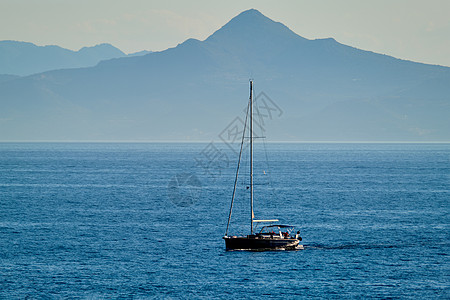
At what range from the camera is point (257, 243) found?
77438mm

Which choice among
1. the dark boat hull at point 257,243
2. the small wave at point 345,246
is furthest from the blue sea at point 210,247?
the dark boat hull at point 257,243

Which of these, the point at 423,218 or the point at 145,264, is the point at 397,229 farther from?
the point at 145,264

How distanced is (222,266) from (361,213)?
47.0 meters

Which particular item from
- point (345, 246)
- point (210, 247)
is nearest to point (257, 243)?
point (210, 247)

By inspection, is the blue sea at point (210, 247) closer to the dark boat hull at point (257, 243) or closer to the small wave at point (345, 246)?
the small wave at point (345, 246)

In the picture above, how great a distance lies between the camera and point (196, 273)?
68750 millimetres

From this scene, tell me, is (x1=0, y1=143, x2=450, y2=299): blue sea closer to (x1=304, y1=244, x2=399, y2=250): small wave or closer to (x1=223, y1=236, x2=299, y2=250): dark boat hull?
(x1=304, y1=244, x2=399, y2=250): small wave

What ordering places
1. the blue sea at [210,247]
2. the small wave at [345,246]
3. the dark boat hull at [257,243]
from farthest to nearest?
the small wave at [345,246], the dark boat hull at [257,243], the blue sea at [210,247]

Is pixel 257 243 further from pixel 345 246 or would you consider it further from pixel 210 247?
pixel 345 246

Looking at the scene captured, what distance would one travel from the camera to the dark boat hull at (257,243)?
7706cm

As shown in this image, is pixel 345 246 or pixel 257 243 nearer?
pixel 257 243

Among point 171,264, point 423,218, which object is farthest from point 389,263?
point 423,218

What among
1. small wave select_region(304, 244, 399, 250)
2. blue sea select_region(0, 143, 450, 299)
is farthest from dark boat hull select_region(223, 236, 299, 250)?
small wave select_region(304, 244, 399, 250)

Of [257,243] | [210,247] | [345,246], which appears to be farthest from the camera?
[345,246]
